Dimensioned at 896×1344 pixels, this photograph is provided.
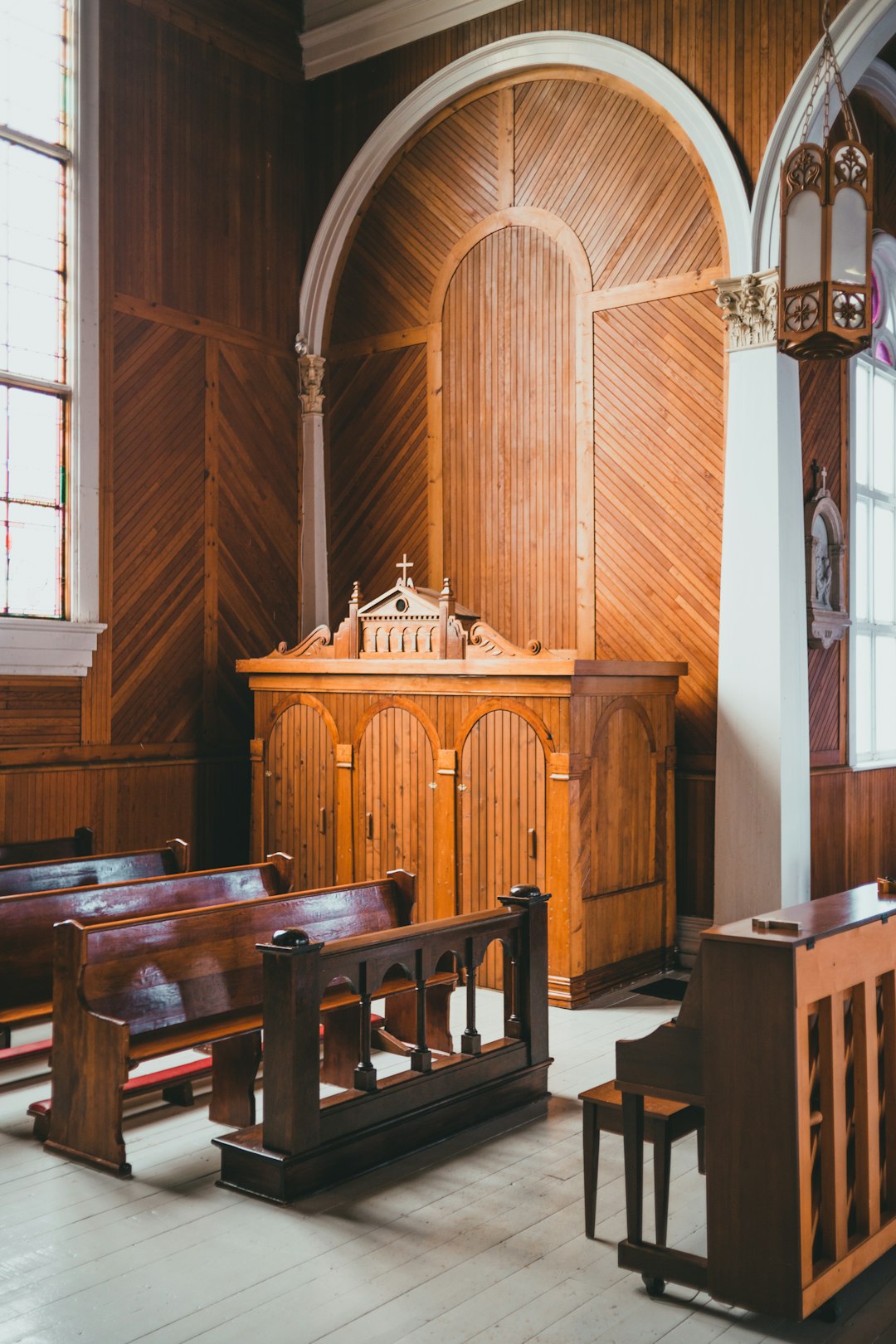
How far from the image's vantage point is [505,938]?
4539 mm

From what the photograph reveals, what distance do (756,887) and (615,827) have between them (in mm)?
832

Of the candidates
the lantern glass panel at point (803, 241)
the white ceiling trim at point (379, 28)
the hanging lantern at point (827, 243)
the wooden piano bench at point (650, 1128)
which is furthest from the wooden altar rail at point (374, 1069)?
the white ceiling trim at point (379, 28)

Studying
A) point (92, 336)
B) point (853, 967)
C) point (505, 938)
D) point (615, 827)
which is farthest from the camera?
point (92, 336)

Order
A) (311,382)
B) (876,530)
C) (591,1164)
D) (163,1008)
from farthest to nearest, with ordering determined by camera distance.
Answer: (876,530) < (311,382) < (163,1008) < (591,1164)

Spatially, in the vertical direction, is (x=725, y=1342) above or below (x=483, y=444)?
below

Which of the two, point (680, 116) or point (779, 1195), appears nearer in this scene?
point (779, 1195)

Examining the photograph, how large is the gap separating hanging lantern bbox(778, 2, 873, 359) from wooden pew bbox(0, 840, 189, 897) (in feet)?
11.2

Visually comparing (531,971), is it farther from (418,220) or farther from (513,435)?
(418,220)

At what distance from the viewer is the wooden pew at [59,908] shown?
183 inches

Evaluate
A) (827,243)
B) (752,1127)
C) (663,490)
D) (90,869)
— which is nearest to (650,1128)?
(752,1127)

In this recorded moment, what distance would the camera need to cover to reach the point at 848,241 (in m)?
4.17

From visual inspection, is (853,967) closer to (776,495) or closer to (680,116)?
(776,495)

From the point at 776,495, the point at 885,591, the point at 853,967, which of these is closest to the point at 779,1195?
the point at 853,967

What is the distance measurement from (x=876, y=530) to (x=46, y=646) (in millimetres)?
5646
